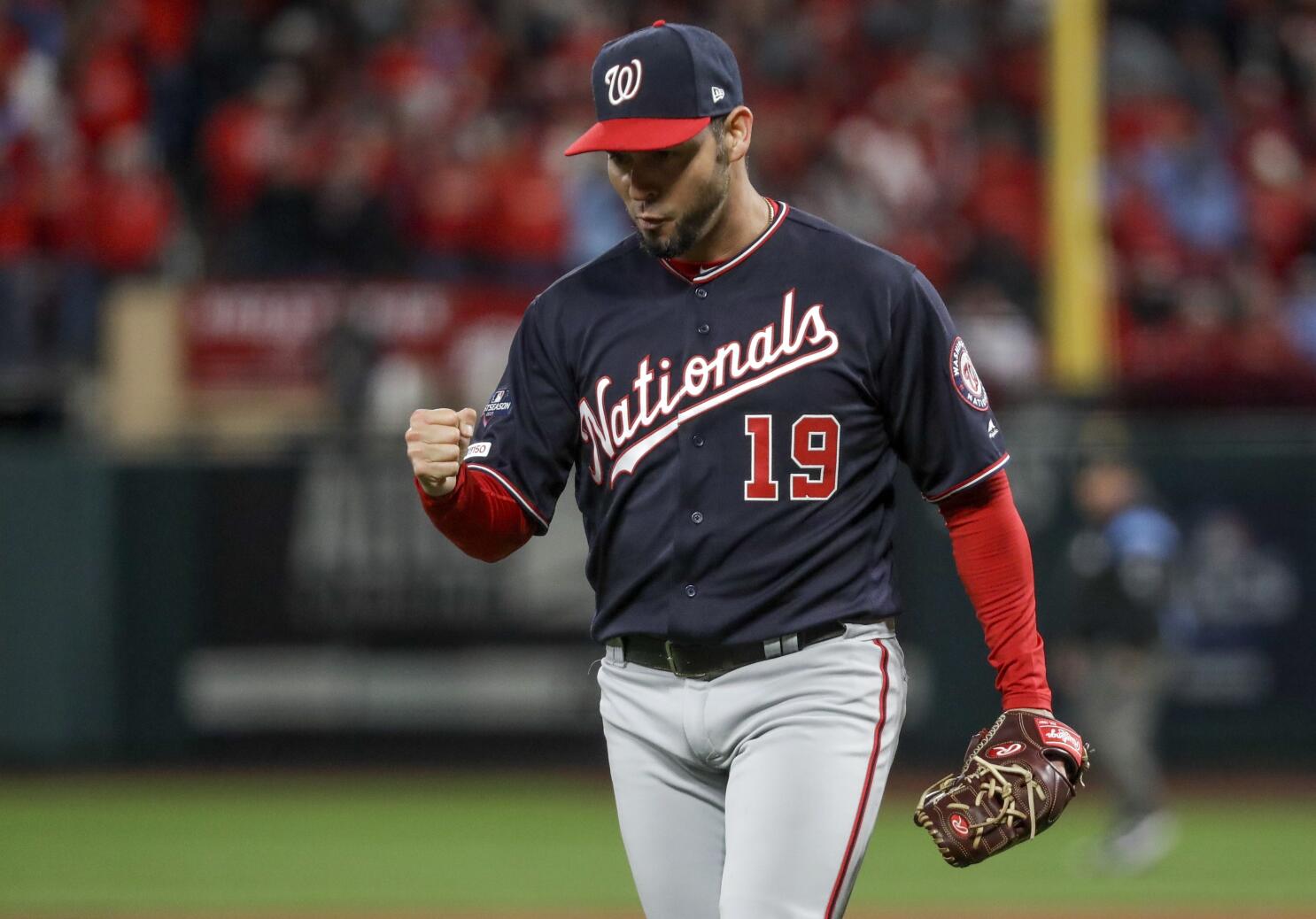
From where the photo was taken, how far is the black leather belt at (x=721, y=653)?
3.66 metres

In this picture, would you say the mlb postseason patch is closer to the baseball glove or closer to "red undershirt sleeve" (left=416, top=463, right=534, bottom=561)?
"red undershirt sleeve" (left=416, top=463, right=534, bottom=561)

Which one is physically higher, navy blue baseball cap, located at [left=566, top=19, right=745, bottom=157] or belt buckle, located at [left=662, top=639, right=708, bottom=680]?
navy blue baseball cap, located at [left=566, top=19, right=745, bottom=157]

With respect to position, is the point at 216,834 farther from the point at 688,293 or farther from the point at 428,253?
the point at 688,293

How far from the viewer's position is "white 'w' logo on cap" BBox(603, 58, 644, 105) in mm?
3654

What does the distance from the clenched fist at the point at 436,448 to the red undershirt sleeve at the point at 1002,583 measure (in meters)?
0.90

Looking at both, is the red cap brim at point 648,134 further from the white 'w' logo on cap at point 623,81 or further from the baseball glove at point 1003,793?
the baseball glove at point 1003,793

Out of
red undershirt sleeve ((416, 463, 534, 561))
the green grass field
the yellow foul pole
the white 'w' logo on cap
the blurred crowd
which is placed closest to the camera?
the white 'w' logo on cap

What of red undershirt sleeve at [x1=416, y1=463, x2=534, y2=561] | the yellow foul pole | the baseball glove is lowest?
the baseball glove

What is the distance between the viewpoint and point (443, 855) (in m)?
10.4

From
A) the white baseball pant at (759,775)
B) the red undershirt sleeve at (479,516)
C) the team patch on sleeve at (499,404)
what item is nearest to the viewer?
the white baseball pant at (759,775)

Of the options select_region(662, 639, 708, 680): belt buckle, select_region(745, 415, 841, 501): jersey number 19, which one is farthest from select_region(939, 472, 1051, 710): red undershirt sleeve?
select_region(662, 639, 708, 680): belt buckle

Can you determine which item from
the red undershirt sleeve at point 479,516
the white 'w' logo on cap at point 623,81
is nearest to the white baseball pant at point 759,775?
the red undershirt sleeve at point 479,516

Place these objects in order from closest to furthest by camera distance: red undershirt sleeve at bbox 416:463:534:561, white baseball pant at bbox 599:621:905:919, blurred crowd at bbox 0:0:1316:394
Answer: white baseball pant at bbox 599:621:905:919
red undershirt sleeve at bbox 416:463:534:561
blurred crowd at bbox 0:0:1316:394

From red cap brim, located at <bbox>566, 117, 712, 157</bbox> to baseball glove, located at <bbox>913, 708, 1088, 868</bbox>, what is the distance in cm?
119
